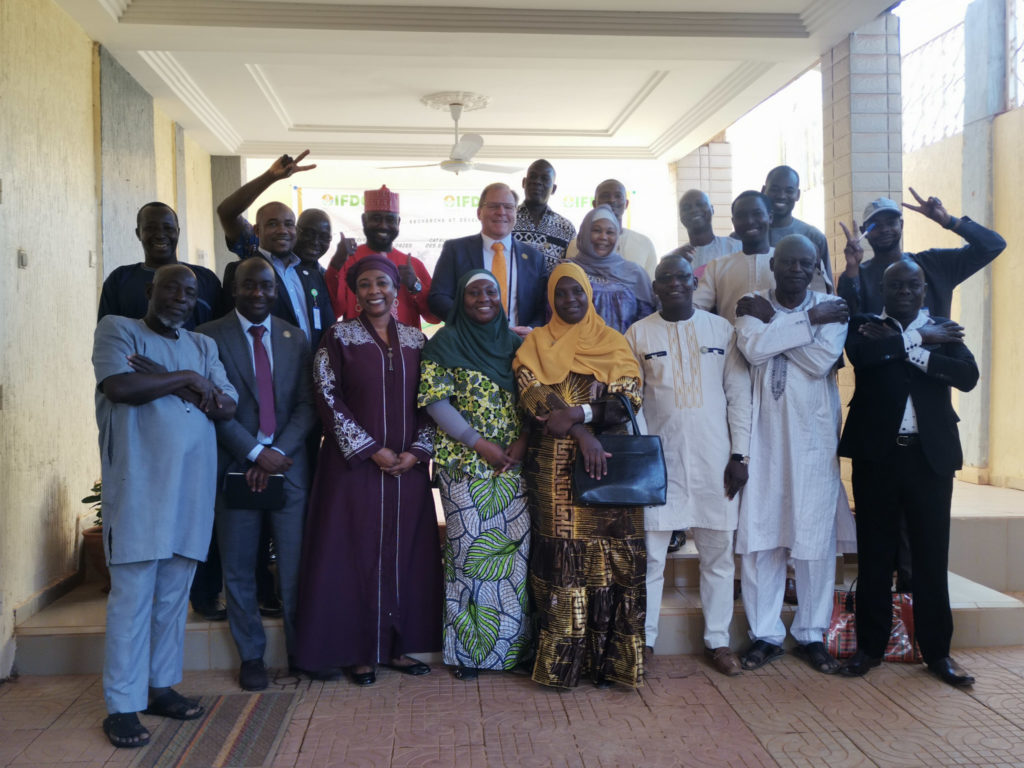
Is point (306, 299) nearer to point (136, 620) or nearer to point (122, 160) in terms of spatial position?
point (136, 620)

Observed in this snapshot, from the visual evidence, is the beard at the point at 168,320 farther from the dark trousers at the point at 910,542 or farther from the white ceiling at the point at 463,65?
the dark trousers at the point at 910,542

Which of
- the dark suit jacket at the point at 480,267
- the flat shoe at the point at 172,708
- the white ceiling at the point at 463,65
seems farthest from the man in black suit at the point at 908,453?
the flat shoe at the point at 172,708

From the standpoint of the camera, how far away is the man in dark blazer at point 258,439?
12.1 ft

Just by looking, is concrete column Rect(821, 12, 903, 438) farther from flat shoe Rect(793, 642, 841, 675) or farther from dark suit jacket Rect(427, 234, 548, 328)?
dark suit jacket Rect(427, 234, 548, 328)

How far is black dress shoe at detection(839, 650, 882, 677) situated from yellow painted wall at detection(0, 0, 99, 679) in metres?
3.74

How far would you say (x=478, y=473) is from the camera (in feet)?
12.3

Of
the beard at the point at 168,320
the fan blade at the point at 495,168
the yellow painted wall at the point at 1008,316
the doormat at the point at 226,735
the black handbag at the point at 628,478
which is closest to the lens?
the doormat at the point at 226,735

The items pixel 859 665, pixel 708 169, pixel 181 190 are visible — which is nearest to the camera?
pixel 859 665

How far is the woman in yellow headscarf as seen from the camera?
12.1 ft

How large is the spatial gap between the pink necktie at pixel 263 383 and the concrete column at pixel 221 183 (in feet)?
19.1

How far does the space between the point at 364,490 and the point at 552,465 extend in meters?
0.81

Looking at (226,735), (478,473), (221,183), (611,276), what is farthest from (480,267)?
(221,183)

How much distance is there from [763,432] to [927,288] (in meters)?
1.15

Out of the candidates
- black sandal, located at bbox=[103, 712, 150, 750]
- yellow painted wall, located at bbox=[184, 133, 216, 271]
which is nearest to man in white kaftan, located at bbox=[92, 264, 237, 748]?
black sandal, located at bbox=[103, 712, 150, 750]
